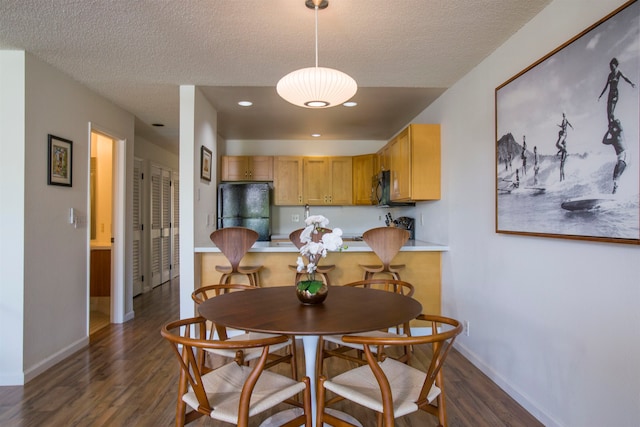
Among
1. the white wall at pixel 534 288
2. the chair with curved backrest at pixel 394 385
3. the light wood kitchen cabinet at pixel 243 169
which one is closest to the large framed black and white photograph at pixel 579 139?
the white wall at pixel 534 288

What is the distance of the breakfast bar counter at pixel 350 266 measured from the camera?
349cm

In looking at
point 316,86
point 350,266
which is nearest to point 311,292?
point 316,86

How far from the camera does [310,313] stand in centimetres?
170

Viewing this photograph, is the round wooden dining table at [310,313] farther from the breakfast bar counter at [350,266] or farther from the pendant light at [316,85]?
the breakfast bar counter at [350,266]

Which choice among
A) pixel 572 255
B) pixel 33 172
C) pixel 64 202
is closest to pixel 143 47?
pixel 33 172

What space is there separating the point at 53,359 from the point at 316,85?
114 inches


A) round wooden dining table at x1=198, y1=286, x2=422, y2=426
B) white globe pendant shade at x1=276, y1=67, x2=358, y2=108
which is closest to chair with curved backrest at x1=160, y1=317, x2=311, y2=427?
round wooden dining table at x1=198, y1=286, x2=422, y2=426

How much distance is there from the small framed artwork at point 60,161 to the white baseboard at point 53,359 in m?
1.35

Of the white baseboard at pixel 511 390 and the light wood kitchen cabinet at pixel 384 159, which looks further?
the light wood kitchen cabinet at pixel 384 159

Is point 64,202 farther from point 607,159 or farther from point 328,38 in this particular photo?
point 607,159

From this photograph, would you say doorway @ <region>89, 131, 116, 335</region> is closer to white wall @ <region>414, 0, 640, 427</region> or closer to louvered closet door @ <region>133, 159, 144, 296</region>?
louvered closet door @ <region>133, 159, 144, 296</region>

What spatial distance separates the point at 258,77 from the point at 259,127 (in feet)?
6.67

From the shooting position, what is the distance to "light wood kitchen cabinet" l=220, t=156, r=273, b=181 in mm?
5531

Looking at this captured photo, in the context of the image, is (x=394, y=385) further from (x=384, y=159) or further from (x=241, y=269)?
(x=384, y=159)
